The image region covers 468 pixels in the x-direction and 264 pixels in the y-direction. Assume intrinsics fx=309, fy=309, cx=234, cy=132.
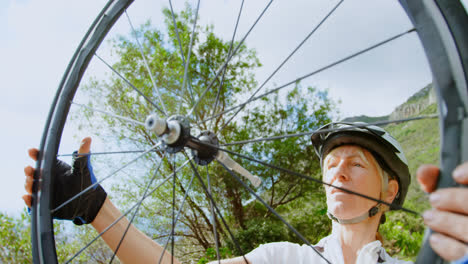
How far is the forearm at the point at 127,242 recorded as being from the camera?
0.97 metres

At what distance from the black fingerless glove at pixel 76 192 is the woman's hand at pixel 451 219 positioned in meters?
0.96

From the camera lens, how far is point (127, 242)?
3.23 ft

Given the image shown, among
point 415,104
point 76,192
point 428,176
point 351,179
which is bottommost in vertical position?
point 428,176

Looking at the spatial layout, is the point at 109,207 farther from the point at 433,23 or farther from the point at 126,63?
the point at 126,63

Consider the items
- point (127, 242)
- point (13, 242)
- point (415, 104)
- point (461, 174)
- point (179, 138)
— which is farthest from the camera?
point (415, 104)

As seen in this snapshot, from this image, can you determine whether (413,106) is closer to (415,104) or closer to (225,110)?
(415,104)

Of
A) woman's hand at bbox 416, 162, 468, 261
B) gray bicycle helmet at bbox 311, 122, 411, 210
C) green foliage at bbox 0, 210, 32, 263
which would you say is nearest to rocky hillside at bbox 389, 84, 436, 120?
gray bicycle helmet at bbox 311, 122, 411, 210

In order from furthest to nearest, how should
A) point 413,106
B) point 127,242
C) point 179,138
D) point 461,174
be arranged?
point 413,106, point 127,242, point 179,138, point 461,174

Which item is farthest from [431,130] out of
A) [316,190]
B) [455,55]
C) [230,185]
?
[455,55]

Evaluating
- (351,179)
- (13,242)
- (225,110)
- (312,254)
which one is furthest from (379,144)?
(13,242)

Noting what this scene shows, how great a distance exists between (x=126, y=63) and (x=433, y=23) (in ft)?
19.0

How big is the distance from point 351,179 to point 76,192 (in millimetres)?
896

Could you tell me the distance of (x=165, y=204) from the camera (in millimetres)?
5238

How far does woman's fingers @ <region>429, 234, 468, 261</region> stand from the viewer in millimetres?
449
